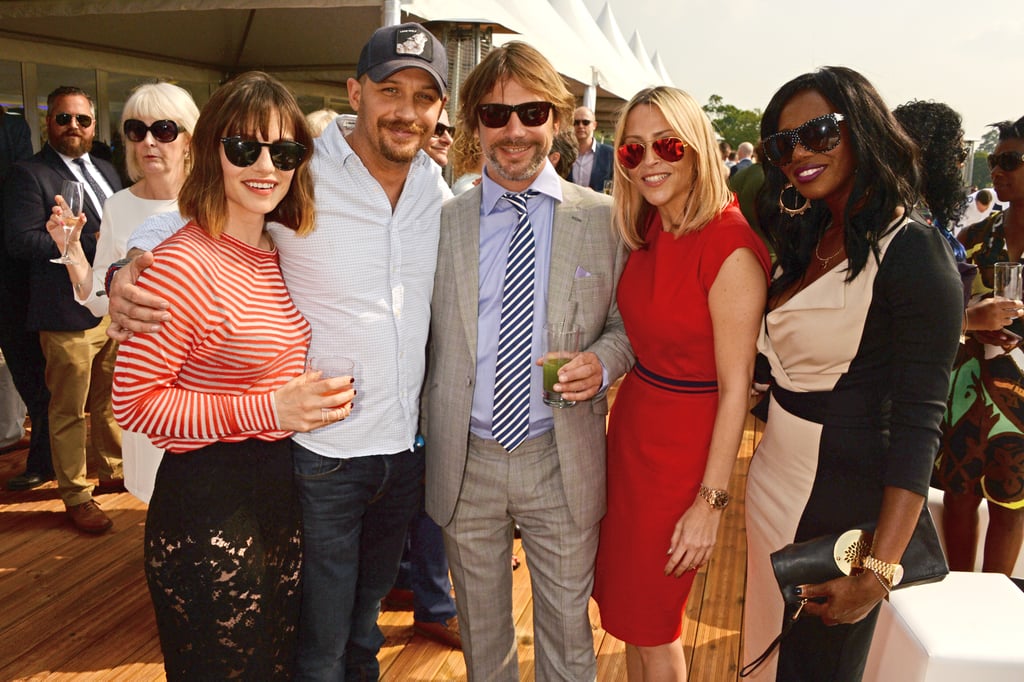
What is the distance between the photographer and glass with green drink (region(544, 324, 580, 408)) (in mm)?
1916

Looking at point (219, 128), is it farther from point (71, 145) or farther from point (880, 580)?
point (71, 145)

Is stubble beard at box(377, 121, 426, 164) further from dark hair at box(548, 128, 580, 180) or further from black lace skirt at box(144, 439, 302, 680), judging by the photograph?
dark hair at box(548, 128, 580, 180)

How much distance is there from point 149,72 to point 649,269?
8146 mm

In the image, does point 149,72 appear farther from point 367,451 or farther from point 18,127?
point 367,451

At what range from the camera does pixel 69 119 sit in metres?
4.17

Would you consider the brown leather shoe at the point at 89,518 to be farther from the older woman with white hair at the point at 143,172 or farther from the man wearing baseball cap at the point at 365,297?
the man wearing baseball cap at the point at 365,297

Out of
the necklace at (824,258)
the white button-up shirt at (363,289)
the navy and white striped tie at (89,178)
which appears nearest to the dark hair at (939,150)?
the necklace at (824,258)

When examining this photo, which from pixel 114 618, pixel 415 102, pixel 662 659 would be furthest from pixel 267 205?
pixel 114 618

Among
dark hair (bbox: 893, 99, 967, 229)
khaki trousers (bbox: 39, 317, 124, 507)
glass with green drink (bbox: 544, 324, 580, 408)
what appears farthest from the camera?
khaki trousers (bbox: 39, 317, 124, 507)

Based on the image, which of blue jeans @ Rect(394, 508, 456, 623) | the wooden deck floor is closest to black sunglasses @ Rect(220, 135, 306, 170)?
blue jeans @ Rect(394, 508, 456, 623)

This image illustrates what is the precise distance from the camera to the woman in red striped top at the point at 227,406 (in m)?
1.64

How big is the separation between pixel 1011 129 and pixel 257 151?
3123mm

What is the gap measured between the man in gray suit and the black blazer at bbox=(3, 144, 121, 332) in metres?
3.01

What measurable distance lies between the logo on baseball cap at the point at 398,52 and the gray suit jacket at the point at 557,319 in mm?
415
